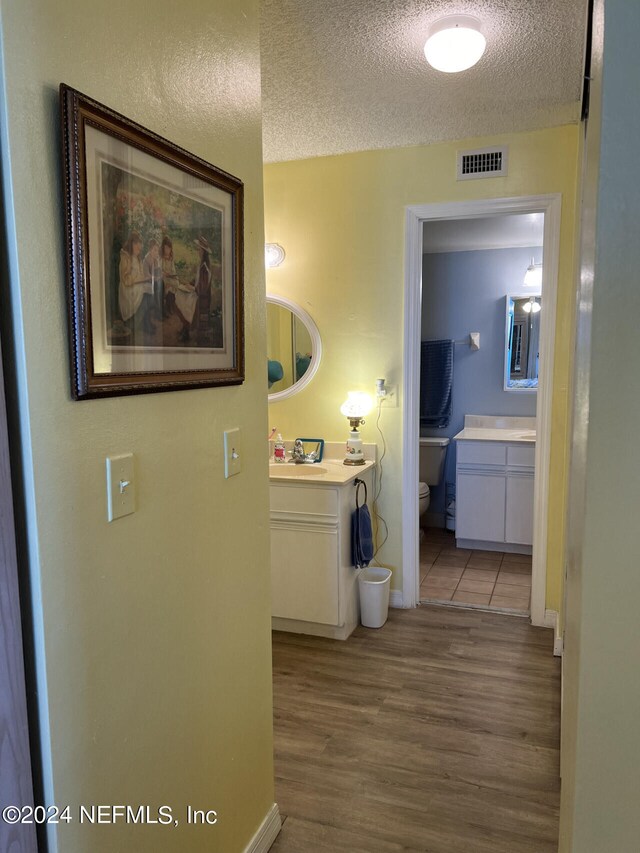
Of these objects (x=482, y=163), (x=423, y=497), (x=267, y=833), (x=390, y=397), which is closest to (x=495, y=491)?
(x=423, y=497)

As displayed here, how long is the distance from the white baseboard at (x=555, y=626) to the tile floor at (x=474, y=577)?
0.20 m

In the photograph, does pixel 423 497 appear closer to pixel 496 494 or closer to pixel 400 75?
pixel 496 494

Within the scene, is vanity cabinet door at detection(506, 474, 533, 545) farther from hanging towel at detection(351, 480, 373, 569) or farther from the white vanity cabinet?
hanging towel at detection(351, 480, 373, 569)

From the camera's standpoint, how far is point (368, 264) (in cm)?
339

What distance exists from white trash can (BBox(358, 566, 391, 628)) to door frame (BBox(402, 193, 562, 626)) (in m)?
0.27

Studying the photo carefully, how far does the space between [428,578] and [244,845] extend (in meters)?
2.45

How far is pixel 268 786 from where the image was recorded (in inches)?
72.1

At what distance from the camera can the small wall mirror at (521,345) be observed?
4867mm

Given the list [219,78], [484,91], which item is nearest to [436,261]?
[484,91]

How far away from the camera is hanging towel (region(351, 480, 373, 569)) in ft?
10.2

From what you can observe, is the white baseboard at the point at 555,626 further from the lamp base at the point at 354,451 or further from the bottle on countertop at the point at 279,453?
the bottle on countertop at the point at 279,453

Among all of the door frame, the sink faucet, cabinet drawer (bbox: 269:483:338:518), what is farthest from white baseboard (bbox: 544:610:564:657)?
the sink faucet

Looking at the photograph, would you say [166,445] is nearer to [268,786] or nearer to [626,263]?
[626,263]

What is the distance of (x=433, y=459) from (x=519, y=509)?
94 cm
